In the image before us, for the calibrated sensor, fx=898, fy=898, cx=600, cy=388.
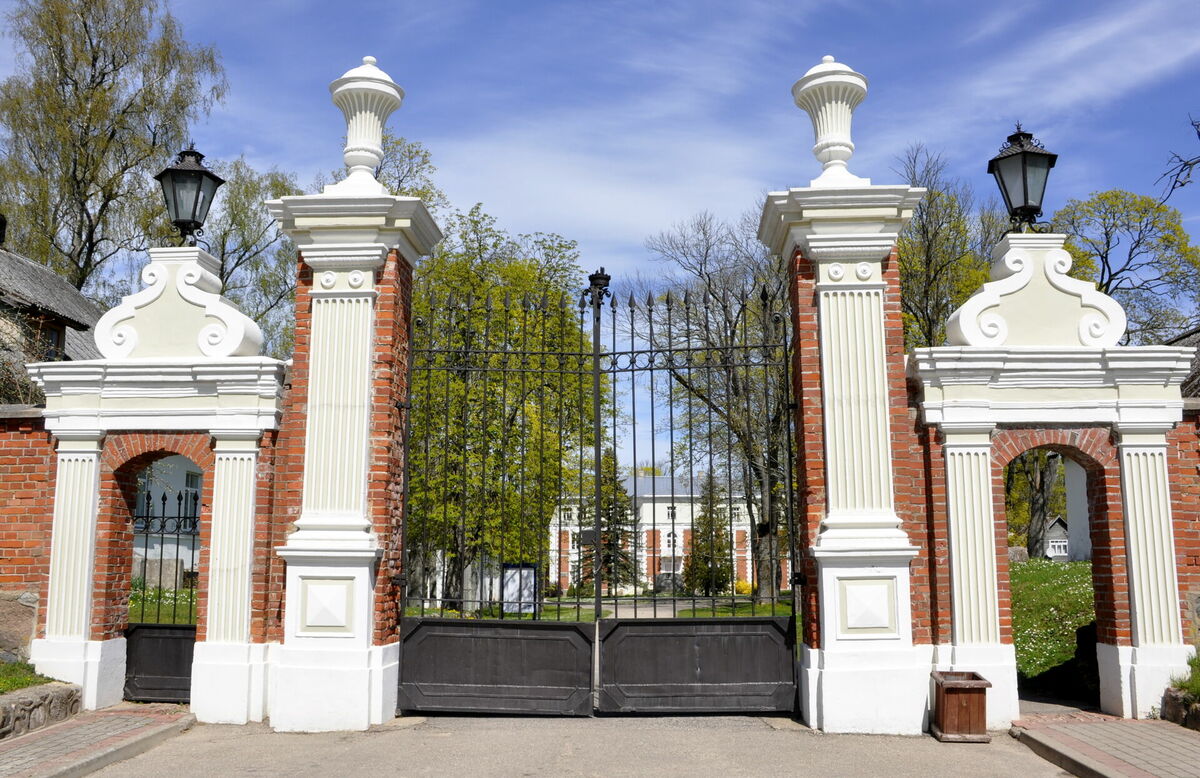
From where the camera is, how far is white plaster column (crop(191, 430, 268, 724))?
6949 millimetres

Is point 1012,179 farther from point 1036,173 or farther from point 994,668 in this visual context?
point 994,668

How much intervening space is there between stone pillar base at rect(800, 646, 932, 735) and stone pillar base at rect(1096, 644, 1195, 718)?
5.09ft

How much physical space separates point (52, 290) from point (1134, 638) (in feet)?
69.6

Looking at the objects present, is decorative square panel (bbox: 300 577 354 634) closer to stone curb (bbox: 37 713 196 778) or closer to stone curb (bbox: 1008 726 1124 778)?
stone curb (bbox: 37 713 196 778)

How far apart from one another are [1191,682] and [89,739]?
779cm

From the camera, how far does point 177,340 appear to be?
754cm

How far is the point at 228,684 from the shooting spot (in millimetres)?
6949

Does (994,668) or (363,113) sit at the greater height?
(363,113)

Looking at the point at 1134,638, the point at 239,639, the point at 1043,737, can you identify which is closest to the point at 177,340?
the point at 239,639

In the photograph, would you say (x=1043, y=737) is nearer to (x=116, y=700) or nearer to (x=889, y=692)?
(x=889, y=692)

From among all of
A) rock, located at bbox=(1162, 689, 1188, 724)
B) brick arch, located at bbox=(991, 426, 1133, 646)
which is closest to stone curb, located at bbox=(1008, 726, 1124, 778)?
brick arch, located at bbox=(991, 426, 1133, 646)

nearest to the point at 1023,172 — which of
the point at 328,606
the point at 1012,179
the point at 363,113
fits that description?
the point at 1012,179

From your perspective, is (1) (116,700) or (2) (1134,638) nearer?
(2) (1134,638)

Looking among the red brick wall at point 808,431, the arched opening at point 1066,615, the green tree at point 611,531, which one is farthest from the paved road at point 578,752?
the arched opening at point 1066,615
